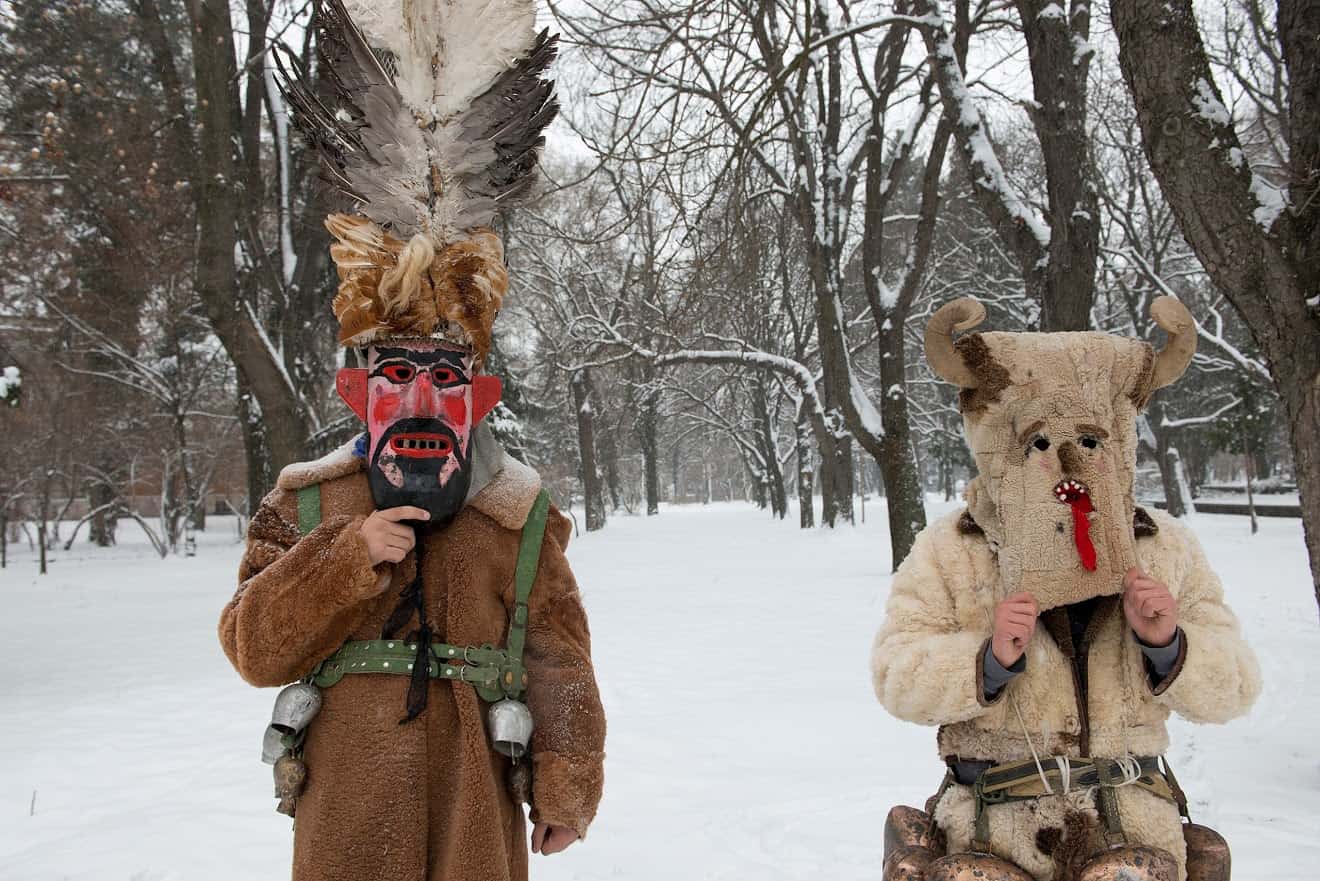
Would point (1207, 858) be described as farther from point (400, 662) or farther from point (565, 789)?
point (400, 662)

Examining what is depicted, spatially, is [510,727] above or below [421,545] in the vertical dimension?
below

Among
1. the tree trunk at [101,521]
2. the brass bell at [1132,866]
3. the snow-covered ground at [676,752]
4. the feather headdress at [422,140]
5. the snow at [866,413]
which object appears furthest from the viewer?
the tree trunk at [101,521]

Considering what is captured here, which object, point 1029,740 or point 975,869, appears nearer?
point 975,869

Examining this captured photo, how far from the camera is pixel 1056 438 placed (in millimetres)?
2053

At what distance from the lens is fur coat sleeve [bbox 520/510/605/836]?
6.97 ft

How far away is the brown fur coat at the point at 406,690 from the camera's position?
6.48ft

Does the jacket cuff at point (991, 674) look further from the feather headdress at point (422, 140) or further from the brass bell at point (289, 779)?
the brass bell at point (289, 779)

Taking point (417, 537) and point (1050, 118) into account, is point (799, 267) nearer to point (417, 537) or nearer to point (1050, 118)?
point (1050, 118)

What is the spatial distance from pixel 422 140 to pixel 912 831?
219cm

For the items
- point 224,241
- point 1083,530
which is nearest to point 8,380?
point 224,241

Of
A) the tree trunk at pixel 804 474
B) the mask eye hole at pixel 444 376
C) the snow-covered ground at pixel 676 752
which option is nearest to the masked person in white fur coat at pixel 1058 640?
the mask eye hole at pixel 444 376

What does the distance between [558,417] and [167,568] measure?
19431 mm

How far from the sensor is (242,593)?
6.77 ft

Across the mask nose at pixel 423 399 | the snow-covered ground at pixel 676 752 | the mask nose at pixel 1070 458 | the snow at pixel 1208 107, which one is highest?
the snow at pixel 1208 107
